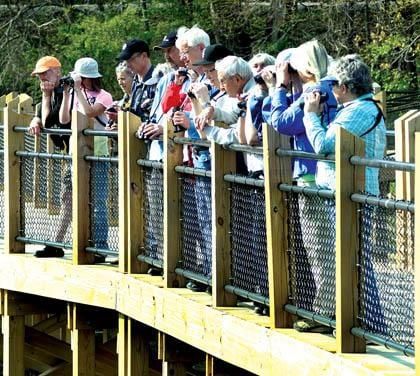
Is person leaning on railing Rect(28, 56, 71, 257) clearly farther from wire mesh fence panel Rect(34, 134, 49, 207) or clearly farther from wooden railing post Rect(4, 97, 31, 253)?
wooden railing post Rect(4, 97, 31, 253)

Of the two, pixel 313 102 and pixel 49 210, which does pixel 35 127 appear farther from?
pixel 313 102

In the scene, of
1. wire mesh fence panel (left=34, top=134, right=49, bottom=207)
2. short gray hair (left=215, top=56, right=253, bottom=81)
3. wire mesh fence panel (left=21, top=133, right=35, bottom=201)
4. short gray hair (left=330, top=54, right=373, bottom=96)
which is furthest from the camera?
wire mesh fence panel (left=21, top=133, right=35, bottom=201)

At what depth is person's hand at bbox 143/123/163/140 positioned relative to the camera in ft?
37.8

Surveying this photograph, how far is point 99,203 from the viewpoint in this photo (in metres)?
12.8

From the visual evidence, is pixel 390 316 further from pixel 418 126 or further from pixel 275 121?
pixel 418 126

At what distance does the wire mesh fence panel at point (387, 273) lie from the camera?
317 inches

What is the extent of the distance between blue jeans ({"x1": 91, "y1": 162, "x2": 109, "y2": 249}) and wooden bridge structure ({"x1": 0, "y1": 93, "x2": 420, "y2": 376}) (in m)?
0.06

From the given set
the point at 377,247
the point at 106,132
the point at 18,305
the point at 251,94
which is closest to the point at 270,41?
the point at 18,305

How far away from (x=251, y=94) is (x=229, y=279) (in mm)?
1111

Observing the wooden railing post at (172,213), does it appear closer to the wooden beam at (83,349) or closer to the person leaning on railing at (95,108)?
the person leaning on railing at (95,108)

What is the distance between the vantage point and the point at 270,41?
95.8 ft

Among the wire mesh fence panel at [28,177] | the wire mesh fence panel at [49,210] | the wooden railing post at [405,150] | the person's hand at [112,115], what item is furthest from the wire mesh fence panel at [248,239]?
the wire mesh fence panel at [28,177]

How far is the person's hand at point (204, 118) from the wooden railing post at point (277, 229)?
1.27 meters

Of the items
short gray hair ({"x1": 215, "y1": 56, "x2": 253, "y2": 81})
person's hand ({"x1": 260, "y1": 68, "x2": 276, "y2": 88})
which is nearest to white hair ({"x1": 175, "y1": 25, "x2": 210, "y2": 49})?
short gray hair ({"x1": 215, "y1": 56, "x2": 253, "y2": 81})
